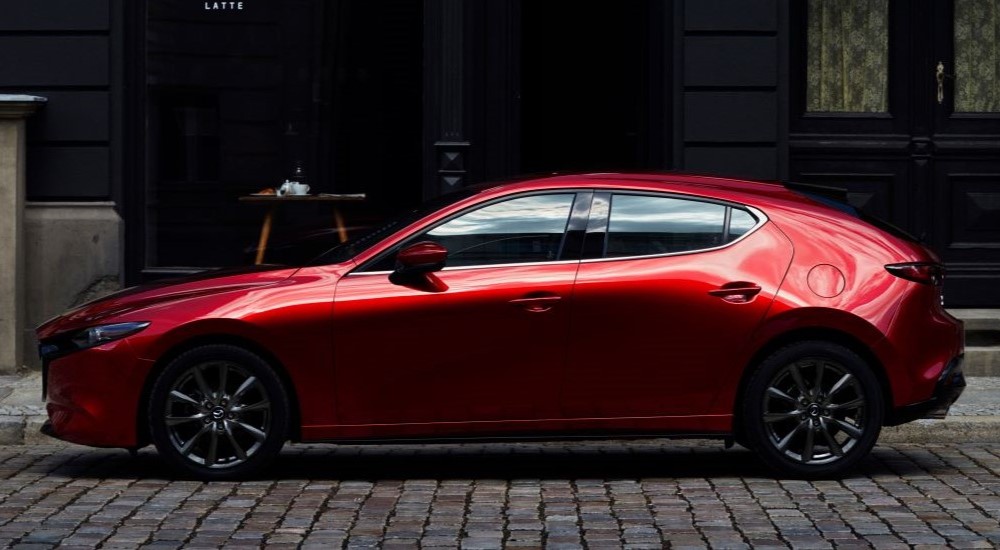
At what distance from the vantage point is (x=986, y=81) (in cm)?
1344

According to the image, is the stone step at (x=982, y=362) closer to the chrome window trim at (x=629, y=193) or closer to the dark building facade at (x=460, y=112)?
the dark building facade at (x=460, y=112)

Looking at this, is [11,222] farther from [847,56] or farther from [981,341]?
[981,341]

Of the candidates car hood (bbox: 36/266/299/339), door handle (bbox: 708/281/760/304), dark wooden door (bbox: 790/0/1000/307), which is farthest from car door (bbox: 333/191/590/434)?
dark wooden door (bbox: 790/0/1000/307)

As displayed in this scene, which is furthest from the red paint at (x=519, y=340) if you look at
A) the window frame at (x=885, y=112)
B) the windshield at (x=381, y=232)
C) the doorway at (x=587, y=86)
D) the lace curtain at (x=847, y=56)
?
the lace curtain at (x=847, y=56)

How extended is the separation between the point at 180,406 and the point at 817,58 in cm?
680

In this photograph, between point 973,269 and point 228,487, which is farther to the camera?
point 973,269

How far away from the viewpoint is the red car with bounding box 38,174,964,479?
8.34 metres

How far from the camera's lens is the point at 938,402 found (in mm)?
8500

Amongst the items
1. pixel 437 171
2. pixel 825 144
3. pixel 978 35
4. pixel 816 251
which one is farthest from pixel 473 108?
pixel 816 251

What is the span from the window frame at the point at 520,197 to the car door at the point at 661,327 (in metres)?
0.13

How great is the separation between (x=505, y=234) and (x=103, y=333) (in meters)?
1.95

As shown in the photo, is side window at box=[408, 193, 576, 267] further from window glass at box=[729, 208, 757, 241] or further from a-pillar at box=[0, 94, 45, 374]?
a-pillar at box=[0, 94, 45, 374]

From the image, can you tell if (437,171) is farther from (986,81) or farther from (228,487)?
(228,487)

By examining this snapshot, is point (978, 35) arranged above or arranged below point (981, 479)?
above
